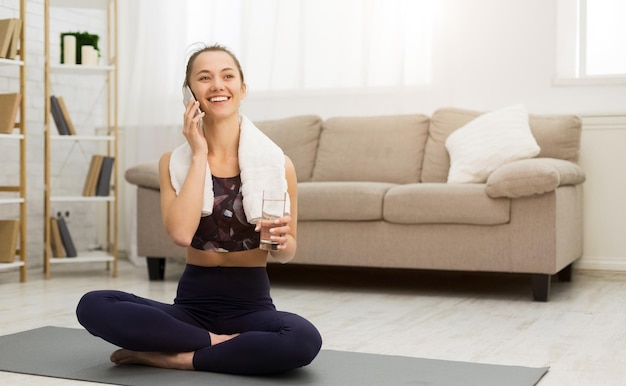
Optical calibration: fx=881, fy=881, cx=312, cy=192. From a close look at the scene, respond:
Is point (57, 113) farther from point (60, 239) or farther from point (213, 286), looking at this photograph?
point (213, 286)

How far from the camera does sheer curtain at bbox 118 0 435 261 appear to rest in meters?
4.69

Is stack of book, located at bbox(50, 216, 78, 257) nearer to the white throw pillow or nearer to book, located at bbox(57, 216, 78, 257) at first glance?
book, located at bbox(57, 216, 78, 257)

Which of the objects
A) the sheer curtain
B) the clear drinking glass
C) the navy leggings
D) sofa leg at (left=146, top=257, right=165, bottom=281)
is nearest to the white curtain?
the sheer curtain

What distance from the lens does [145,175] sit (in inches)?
167

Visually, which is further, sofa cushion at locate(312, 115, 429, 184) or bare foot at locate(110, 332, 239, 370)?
sofa cushion at locate(312, 115, 429, 184)

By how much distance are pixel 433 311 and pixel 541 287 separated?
1.81 feet

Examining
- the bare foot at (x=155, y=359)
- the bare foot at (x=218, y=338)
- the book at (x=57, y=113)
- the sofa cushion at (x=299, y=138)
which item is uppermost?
the book at (x=57, y=113)

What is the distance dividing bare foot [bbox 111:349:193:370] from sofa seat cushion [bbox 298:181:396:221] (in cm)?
178

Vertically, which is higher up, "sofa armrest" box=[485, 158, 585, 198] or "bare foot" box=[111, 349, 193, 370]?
"sofa armrest" box=[485, 158, 585, 198]

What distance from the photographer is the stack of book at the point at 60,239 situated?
4500 millimetres

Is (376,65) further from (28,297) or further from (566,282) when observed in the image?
(28,297)

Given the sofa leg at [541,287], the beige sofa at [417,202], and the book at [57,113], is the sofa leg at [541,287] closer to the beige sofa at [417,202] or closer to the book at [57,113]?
the beige sofa at [417,202]

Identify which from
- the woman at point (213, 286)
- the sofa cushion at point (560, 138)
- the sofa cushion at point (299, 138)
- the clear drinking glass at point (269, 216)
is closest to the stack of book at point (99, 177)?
the sofa cushion at point (299, 138)

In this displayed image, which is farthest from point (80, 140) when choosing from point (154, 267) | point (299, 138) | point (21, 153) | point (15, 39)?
point (299, 138)
